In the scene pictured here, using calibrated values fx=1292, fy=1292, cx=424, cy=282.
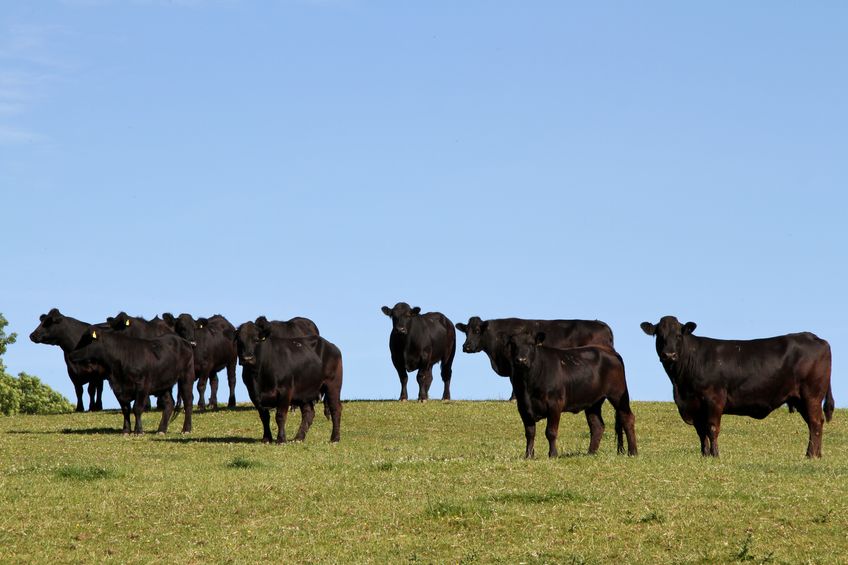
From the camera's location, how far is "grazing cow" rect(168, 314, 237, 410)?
3943 cm

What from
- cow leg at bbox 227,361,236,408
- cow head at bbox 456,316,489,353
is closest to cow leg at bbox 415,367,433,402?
cow head at bbox 456,316,489,353

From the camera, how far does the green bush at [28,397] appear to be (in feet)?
152

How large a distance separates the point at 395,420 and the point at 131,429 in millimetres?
7329

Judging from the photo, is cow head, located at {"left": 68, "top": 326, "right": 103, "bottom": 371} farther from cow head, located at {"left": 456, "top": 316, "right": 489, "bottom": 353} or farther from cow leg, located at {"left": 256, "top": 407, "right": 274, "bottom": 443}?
cow head, located at {"left": 456, "top": 316, "right": 489, "bottom": 353}

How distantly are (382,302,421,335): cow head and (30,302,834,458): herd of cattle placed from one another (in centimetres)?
412

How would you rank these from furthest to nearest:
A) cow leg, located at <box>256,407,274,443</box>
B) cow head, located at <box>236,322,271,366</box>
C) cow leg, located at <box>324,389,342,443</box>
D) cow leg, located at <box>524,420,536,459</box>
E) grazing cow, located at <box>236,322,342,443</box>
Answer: cow leg, located at <box>324,389,342,443</box>
cow leg, located at <box>256,407,274,443</box>
grazing cow, located at <box>236,322,342,443</box>
cow head, located at <box>236,322,271,366</box>
cow leg, located at <box>524,420,536,459</box>

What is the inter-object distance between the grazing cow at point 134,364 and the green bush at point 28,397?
1482cm

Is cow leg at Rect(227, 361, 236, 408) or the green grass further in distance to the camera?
cow leg at Rect(227, 361, 236, 408)

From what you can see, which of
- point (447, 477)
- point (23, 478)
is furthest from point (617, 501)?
point (23, 478)

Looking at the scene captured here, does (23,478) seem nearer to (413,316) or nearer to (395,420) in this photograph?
(395,420)

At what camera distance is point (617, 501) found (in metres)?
17.8

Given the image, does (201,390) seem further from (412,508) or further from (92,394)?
(412,508)

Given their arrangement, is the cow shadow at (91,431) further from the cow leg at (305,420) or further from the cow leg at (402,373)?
the cow leg at (402,373)

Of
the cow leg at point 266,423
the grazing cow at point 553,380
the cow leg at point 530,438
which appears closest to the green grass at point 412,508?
the cow leg at point 530,438
